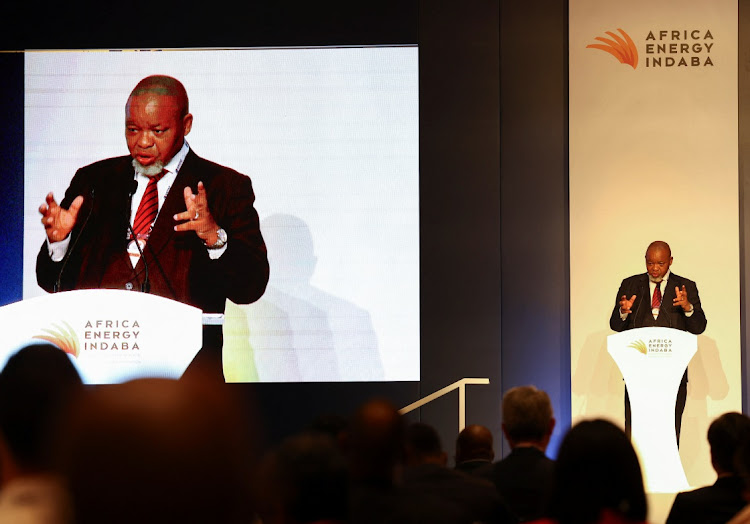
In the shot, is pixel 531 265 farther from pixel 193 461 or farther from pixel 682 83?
pixel 193 461

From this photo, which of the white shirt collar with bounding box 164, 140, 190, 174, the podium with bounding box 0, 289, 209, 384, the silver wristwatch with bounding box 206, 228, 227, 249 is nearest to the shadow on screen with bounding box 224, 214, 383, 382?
the podium with bounding box 0, 289, 209, 384

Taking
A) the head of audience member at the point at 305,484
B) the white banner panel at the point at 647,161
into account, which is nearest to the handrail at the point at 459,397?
the white banner panel at the point at 647,161

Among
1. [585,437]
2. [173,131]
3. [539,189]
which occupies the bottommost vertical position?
[585,437]

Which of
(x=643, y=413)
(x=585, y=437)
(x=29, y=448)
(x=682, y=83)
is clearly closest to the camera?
(x=29, y=448)

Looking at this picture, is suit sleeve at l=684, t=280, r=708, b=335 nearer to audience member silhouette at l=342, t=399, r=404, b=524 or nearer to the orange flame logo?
the orange flame logo

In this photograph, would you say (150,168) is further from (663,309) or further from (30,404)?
(30,404)

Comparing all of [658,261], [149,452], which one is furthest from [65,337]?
[149,452]

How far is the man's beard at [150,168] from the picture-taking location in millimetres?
6695

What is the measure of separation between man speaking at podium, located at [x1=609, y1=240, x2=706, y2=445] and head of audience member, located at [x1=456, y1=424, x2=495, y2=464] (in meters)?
3.26

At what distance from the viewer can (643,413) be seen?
20.3 ft

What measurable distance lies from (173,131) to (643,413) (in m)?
4.10

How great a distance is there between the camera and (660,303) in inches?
250

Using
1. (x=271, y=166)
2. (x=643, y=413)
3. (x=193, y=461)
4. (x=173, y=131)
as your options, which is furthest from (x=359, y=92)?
(x=193, y=461)

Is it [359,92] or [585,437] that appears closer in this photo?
[585,437]
